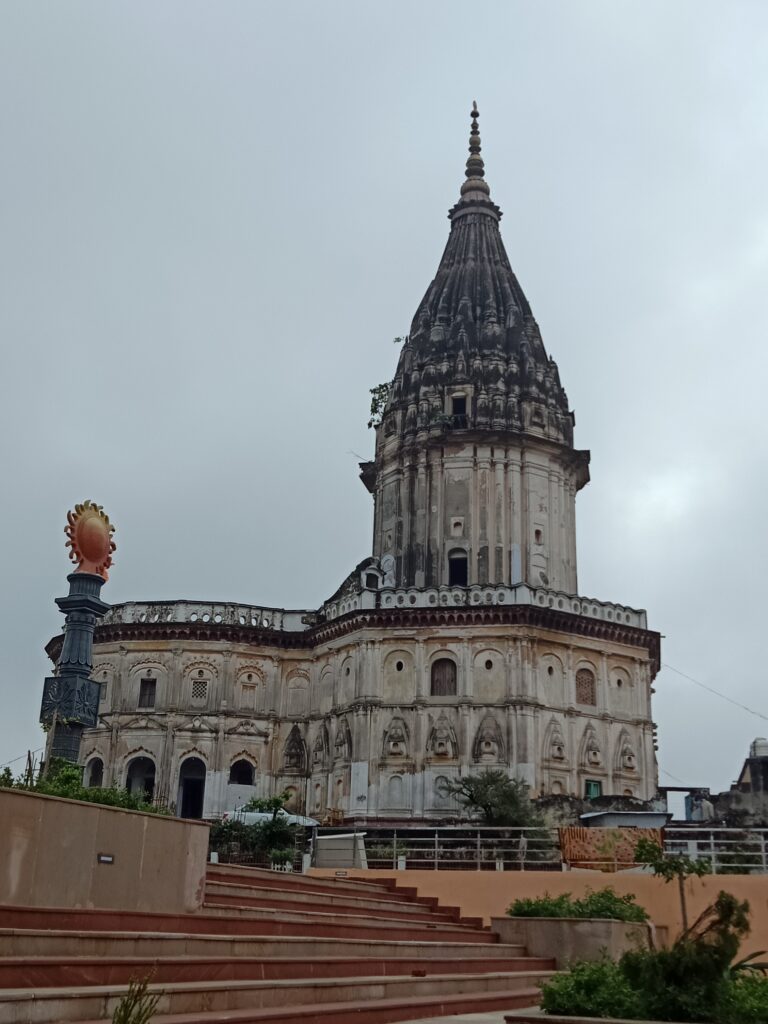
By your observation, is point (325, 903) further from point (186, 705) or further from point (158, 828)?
point (186, 705)

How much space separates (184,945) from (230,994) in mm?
1271

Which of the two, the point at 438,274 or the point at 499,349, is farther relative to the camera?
the point at 438,274

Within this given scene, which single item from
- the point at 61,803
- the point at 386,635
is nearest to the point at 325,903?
the point at 61,803

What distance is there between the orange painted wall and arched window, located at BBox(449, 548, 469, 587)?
24069 mm

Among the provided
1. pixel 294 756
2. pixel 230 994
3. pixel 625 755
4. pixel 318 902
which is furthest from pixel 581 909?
pixel 294 756

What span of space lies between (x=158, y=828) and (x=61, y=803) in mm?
1632

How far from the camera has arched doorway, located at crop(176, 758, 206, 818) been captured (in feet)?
143

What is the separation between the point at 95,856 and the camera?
1261cm

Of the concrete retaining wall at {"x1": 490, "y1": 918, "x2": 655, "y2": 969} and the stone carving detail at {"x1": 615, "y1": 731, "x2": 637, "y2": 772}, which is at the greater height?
the stone carving detail at {"x1": 615, "y1": 731, "x2": 637, "y2": 772}

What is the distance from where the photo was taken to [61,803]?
40.5 ft

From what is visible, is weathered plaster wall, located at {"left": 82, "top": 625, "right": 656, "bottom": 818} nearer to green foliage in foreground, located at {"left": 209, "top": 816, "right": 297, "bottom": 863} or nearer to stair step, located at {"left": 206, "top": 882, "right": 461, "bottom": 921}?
green foliage in foreground, located at {"left": 209, "top": 816, "right": 297, "bottom": 863}

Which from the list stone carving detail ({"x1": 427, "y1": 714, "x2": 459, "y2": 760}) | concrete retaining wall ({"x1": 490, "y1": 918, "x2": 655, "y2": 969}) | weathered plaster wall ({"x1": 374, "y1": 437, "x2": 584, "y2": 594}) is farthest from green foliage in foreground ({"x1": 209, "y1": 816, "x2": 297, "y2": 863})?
weathered plaster wall ({"x1": 374, "y1": 437, "x2": 584, "y2": 594})

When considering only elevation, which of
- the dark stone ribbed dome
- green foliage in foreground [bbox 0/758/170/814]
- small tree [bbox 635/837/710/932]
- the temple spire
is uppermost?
the temple spire

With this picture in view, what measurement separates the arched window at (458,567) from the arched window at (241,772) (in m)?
10.7
